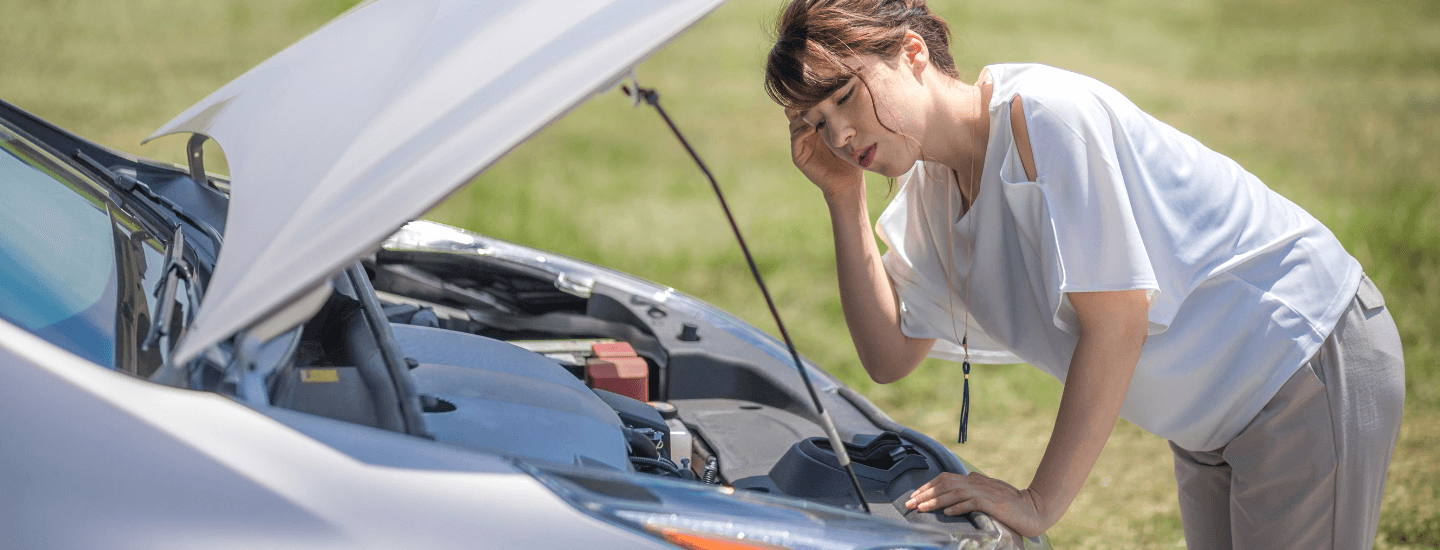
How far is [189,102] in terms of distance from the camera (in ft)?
25.4

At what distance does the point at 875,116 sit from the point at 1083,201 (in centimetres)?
33

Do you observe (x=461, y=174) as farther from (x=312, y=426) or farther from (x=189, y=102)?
(x=189, y=102)

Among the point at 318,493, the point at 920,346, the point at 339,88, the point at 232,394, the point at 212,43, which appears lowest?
the point at 920,346

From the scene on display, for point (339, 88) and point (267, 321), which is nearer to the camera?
point (267, 321)

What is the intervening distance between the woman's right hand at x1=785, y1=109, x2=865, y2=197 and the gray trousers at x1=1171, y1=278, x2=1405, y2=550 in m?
0.80

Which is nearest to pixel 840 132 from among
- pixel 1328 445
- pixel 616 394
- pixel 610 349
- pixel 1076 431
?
pixel 1076 431

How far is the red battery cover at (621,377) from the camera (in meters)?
2.11

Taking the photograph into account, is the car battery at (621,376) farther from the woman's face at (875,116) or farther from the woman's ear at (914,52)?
the woman's ear at (914,52)

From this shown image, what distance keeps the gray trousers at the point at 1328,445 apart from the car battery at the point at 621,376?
3.58ft

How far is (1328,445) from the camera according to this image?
68.2 inches

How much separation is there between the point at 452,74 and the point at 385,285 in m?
1.32

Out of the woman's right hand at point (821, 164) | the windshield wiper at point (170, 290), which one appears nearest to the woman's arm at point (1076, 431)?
the woman's right hand at point (821, 164)

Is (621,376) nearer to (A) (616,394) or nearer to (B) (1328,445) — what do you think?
(A) (616,394)

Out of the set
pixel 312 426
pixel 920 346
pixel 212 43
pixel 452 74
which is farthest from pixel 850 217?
pixel 212 43
